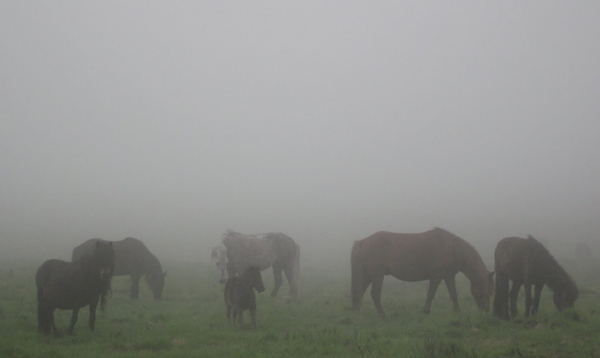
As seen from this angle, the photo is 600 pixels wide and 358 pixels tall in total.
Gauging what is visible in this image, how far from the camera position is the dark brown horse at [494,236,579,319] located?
11.4 metres

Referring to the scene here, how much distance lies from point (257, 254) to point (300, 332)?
7504 mm

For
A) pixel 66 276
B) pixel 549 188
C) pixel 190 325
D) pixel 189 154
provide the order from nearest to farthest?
pixel 66 276 → pixel 190 325 → pixel 549 188 → pixel 189 154

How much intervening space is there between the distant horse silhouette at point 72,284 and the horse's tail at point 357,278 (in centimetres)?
792

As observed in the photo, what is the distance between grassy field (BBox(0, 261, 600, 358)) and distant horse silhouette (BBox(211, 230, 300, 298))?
1.56 metres

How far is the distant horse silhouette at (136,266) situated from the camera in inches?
620

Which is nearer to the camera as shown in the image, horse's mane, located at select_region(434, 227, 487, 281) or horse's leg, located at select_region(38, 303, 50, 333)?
horse's leg, located at select_region(38, 303, 50, 333)

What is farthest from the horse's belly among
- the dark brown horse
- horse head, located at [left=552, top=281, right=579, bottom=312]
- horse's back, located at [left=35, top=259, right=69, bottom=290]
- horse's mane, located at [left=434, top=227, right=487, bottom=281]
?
horse's back, located at [left=35, top=259, right=69, bottom=290]

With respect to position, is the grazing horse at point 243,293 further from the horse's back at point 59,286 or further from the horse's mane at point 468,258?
the horse's mane at point 468,258

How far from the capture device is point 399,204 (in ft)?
246

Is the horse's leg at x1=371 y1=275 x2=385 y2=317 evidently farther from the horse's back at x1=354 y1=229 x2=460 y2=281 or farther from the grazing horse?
the grazing horse

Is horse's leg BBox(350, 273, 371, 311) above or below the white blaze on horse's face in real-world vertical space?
below

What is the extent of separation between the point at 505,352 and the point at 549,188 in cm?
9610

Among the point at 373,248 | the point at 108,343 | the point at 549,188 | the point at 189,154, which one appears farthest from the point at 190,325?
the point at 189,154

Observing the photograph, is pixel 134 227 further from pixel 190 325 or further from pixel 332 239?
pixel 190 325
